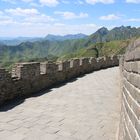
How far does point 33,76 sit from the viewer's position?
1297cm

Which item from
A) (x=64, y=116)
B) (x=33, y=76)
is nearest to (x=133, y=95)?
(x=64, y=116)

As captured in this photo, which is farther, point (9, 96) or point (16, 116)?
point (9, 96)

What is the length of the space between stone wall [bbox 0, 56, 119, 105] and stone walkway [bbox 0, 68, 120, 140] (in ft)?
1.87

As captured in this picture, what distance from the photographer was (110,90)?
13.9 metres

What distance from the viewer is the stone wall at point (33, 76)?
10.9 meters

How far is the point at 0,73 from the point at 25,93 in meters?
1.97

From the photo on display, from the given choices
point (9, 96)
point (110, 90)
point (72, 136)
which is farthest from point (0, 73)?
point (110, 90)

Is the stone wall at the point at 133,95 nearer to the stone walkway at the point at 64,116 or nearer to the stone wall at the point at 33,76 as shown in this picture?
the stone walkway at the point at 64,116

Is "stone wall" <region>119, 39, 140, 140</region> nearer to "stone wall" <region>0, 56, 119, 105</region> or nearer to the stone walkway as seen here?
the stone walkway

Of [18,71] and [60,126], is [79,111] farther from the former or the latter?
[18,71]

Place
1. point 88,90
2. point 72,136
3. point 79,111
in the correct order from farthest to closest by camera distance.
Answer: point 88,90
point 79,111
point 72,136

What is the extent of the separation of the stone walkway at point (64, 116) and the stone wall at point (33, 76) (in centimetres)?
57

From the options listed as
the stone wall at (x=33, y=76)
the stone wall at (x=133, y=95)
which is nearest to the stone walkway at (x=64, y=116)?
the stone wall at (x=33, y=76)

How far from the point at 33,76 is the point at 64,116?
4342mm
